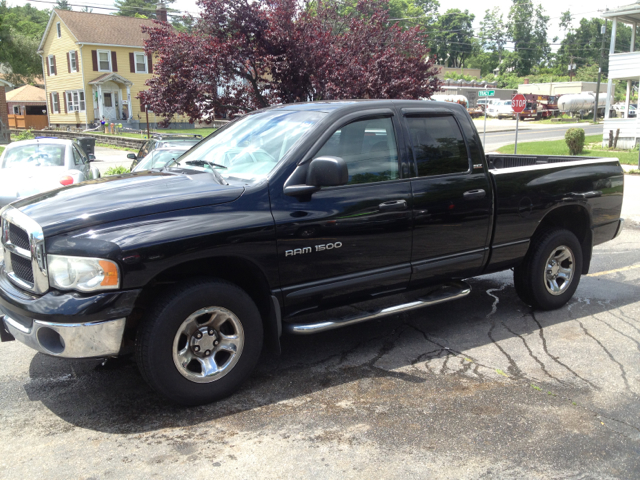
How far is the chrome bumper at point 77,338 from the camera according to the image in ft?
11.3

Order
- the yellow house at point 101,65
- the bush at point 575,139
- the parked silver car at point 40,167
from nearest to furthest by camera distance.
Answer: the parked silver car at point 40,167
the bush at point 575,139
the yellow house at point 101,65

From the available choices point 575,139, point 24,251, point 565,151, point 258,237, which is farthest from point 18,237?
point 565,151

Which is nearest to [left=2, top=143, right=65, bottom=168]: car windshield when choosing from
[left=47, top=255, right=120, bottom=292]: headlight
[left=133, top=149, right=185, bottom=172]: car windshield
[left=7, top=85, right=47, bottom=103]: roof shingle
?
[left=133, top=149, right=185, bottom=172]: car windshield

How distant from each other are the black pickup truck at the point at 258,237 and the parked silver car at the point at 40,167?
19.8 feet

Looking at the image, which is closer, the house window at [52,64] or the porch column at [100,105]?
the porch column at [100,105]

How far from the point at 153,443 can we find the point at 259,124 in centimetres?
261

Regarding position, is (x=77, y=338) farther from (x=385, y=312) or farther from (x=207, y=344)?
(x=385, y=312)

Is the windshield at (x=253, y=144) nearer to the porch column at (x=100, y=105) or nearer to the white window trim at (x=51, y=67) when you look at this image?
the porch column at (x=100, y=105)

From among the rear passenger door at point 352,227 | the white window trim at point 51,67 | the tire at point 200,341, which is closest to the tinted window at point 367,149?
the rear passenger door at point 352,227

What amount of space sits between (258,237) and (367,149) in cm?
125

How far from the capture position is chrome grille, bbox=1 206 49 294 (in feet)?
11.6

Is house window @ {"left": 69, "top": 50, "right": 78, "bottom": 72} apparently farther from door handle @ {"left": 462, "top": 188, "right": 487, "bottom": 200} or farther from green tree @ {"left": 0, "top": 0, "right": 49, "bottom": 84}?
door handle @ {"left": 462, "top": 188, "right": 487, "bottom": 200}

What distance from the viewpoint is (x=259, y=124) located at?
483 cm

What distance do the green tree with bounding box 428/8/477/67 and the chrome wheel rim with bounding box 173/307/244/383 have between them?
12190 centimetres
